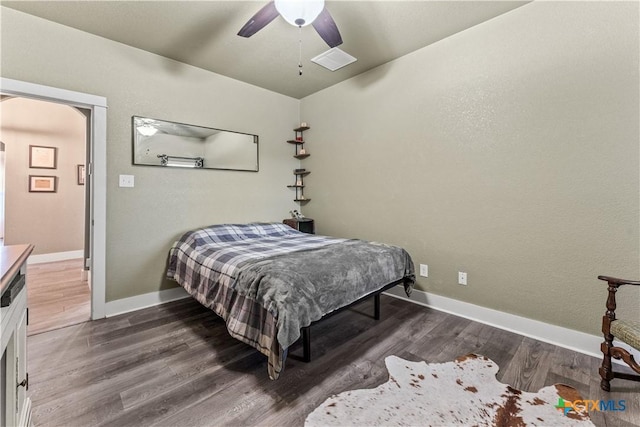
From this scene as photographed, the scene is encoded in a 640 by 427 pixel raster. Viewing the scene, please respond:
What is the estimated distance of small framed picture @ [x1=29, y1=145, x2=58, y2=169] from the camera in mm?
4637

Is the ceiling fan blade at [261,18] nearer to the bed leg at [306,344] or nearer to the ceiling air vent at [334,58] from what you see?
the ceiling air vent at [334,58]

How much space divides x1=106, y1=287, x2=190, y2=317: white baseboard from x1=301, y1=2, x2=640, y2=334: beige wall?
2.43 m

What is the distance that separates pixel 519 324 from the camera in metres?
2.40

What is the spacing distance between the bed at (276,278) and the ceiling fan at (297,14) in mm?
1674

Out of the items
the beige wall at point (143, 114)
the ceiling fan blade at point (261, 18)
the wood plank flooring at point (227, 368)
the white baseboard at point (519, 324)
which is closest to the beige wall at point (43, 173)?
the beige wall at point (143, 114)

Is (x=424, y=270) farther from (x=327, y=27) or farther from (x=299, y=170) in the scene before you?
(x=327, y=27)

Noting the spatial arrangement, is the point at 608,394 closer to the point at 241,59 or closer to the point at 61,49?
the point at 241,59

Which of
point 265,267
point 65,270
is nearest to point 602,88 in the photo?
point 265,267

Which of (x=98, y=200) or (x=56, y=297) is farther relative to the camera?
(x=56, y=297)

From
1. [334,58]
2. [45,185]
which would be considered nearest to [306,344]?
[334,58]

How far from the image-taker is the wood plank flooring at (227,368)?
58.9 inches

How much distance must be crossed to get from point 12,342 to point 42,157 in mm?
5299

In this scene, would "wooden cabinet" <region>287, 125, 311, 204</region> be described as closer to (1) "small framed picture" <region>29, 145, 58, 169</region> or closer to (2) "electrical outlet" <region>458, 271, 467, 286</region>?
(2) "electrical outlet" <region>458, 271, 467, 286</region>

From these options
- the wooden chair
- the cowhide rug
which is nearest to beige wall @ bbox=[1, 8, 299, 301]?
the cowhide rug
